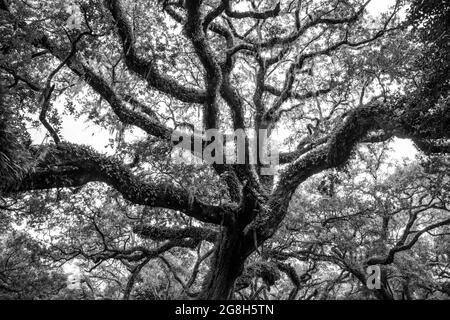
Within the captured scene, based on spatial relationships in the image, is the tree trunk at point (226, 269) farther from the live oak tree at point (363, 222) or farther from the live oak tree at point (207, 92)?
the live oak tree at point (363, 222)

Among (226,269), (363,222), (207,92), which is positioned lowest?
(226,269)

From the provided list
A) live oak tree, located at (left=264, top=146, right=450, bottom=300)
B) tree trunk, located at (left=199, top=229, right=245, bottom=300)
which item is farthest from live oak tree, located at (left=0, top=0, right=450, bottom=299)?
live oak tree, located at (left=264, top=146, right=450, bottom=300)

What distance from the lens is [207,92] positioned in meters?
6.49

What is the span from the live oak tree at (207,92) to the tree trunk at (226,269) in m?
0.02

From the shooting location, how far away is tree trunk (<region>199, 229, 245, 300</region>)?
627 cm

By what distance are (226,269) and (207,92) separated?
10.6 ft

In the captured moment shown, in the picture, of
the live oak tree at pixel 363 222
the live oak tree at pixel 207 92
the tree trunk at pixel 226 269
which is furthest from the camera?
the live oak tree at pixel 363 222

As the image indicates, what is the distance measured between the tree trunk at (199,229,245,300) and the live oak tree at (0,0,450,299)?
20 mm

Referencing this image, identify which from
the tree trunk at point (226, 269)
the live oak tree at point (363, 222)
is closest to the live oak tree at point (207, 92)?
the tree trunk at point (226, 269)

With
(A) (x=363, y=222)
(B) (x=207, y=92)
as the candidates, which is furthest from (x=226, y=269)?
(A) (x=363, y=222)

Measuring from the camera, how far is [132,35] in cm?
592

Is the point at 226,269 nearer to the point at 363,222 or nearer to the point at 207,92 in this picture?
the point at 207,92

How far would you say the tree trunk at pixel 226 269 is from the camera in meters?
6.27
